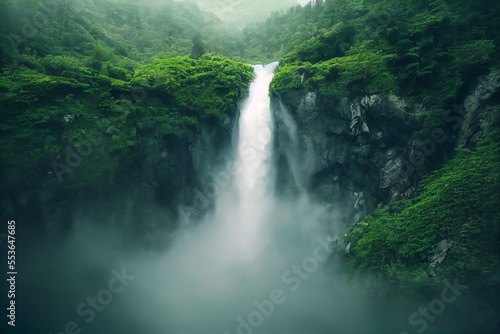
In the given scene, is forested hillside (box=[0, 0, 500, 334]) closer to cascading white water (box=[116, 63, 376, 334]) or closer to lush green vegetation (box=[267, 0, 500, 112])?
lush green vegetation (box=[267, 0, 500, 112])

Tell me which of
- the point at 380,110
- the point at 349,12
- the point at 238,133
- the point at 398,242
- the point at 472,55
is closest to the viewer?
the point at 398,242

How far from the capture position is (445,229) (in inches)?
536

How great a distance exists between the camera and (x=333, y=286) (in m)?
17.3

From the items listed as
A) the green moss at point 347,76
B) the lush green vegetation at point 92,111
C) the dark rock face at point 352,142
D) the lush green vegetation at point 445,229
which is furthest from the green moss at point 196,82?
the lush green vegetation at point 445,229

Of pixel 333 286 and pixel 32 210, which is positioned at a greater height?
pixel 32 210

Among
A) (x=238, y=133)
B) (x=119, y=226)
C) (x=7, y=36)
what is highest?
(x=7, y=36)

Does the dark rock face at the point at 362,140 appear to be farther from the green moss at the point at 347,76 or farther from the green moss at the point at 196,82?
the green moss at the point at 196,82

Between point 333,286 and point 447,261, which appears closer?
point 447,261

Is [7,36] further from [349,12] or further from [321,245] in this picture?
[349,12]

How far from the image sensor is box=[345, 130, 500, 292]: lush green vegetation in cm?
1220

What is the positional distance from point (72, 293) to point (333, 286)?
53.6ft

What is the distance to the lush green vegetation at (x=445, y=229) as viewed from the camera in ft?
40.0

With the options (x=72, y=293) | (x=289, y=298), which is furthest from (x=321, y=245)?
(x=72, y=293)

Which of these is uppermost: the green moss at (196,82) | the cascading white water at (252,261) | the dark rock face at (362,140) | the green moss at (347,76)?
the green moss at (196,82)
